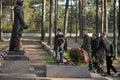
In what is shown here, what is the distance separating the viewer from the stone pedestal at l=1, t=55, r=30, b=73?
54.0ft

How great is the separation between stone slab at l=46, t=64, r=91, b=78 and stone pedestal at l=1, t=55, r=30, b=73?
1.53 m

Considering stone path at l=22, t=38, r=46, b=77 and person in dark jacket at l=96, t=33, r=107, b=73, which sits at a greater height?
person in dark jacket at l=96, t=33, r=107, b=73

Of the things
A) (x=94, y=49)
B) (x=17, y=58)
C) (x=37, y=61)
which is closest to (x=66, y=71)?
(x=17, y=58)

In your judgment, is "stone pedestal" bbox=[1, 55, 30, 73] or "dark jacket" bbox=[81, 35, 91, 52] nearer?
"stone pedestal" bbox=[1, 55, 30, 73]

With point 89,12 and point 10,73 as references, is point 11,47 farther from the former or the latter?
point 89,12

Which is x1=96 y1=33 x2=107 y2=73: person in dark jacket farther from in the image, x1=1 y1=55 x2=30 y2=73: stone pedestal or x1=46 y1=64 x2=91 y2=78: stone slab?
x1=1 y1=55 x2=30 y2=73: stone pedestal

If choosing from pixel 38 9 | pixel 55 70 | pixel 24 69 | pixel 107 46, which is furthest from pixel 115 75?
pixel 38 9

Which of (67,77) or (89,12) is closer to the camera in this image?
(67,77)

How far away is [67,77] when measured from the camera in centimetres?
1777

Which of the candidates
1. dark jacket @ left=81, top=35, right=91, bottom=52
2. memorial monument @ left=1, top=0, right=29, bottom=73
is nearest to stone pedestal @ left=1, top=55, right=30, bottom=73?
memorial monument @ left=1, top=0, right=29, bottom=73

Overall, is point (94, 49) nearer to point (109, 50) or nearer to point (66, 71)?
point (109, 50)

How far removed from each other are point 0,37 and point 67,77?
117 feet

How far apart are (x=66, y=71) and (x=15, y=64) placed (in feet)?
8.06

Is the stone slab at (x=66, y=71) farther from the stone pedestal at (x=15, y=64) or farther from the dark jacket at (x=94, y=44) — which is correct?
the dark jacket at (x=94, y=44)
